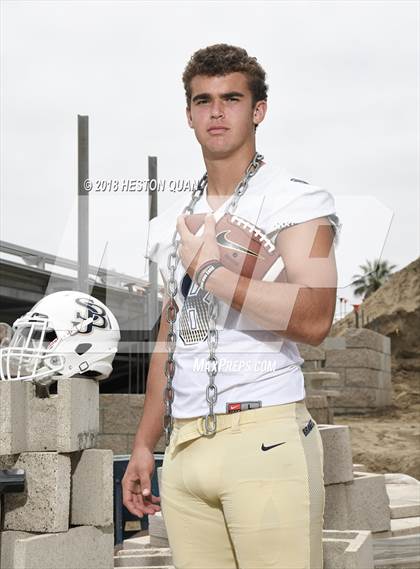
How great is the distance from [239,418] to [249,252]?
45 cm

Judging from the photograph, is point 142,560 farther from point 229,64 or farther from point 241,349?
point 229,64

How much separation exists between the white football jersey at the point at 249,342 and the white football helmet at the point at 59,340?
1.78m

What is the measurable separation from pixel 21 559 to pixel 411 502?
189 inches

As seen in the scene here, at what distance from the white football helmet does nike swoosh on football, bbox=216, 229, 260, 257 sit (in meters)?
1.89

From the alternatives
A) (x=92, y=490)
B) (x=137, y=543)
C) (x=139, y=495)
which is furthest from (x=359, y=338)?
(x=139, y=495)

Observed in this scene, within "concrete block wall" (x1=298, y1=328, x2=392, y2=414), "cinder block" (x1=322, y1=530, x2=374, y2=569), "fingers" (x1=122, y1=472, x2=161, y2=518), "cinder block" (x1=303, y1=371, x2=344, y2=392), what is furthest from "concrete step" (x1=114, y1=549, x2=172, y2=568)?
→ "concrete block wall" (x1=298, y1=328, x2=392, y2=414)

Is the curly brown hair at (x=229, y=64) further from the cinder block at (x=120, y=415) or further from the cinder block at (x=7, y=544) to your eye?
the cinder block at (x=120, y=415)

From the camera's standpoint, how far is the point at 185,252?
8.16ft

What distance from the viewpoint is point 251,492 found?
2.38m

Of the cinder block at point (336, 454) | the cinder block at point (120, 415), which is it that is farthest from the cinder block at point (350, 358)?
the cinder block at point (336, 454)

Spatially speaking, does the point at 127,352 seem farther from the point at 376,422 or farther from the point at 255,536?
the point at 255,536

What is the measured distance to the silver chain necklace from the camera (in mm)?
2467

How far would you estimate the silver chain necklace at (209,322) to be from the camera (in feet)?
8.09

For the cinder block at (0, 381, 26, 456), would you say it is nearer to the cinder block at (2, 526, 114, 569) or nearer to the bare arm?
the cinder block at (2, 526, 114, 569)
